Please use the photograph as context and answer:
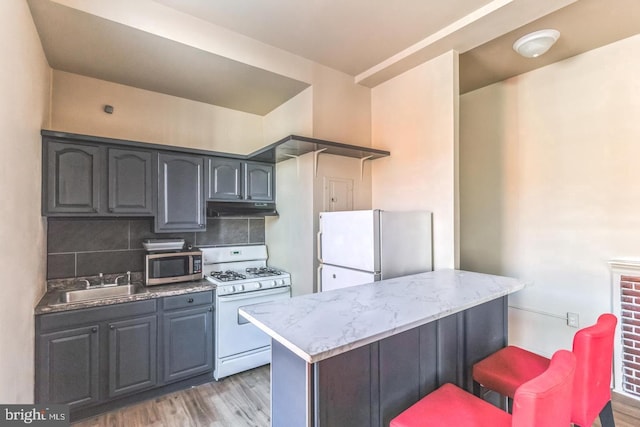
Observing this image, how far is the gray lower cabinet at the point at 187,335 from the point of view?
8.30 feet

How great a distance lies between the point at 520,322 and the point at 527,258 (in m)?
0.69

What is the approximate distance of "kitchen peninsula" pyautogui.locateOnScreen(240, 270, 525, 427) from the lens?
112cm

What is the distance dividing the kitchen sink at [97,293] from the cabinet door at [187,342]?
0.44 meters

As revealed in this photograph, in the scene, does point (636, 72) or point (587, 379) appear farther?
point (636, 72)

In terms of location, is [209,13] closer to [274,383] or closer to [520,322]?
[274,383]

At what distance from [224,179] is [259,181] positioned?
0.40 m

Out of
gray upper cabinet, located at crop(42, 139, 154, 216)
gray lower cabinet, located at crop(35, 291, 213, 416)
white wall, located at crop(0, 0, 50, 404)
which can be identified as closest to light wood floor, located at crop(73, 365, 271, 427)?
gray lower cabinet, located at crop(35, 291, 213, 416)

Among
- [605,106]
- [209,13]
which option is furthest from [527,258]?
[209,13]

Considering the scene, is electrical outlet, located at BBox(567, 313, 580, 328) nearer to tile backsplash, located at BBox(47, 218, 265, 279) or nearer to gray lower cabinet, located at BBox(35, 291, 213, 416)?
gray lower cabinet, located at BBox(35, 291, 213, 416)

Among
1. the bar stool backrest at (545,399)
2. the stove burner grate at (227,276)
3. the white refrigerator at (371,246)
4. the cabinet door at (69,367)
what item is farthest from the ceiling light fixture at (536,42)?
the cabinet door at (69,367)

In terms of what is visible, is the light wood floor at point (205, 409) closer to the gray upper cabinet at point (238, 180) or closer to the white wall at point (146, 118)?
the gray upper cabinet at point (238, 180)

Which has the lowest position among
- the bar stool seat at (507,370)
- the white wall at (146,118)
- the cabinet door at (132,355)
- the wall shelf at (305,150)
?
the cabinet door at (132,355)

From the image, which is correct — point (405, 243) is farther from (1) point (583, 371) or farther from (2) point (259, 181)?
(2) point (259, 181)

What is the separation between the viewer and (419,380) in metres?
1.47
